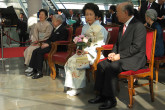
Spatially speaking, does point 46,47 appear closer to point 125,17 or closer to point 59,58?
point 59,58

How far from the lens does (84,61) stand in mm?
3447

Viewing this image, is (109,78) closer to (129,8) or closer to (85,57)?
(85,57)

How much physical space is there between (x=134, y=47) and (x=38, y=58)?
2.42 m

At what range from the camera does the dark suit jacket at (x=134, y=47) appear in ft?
9.33

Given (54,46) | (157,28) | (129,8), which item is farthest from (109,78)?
(54,46)

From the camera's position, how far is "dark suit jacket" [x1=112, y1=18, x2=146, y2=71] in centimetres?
284

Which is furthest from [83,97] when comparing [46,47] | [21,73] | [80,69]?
[21,73]

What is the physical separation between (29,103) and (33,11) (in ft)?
22.2

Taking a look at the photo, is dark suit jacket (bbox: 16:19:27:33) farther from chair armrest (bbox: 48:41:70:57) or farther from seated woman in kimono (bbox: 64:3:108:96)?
seated woman in kimono (bbox: 64:3:108:96)

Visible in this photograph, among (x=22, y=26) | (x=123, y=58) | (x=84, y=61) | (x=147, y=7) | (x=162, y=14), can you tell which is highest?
(x=147, y=7)

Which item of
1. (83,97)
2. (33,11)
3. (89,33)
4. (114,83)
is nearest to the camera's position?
(114,83)

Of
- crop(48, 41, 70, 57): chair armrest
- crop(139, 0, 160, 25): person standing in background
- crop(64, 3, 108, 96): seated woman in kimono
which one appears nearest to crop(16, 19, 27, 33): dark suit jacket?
crop(48, 41, 70, 57): chair armrest

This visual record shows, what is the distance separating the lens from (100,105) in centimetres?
290

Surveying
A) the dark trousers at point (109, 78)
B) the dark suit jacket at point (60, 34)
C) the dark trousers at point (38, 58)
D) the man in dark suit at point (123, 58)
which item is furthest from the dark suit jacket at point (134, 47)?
the dark trousers at point (38, 58)
